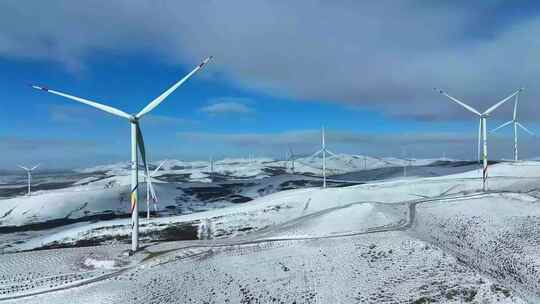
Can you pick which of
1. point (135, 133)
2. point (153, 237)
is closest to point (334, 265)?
point (135, 133)

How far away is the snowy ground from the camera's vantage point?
25328 mm

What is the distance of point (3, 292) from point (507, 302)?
29.2 meters

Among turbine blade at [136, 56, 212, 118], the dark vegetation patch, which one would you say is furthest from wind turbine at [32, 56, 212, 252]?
the dark vegetation patch

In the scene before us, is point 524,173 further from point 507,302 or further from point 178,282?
point 178,282

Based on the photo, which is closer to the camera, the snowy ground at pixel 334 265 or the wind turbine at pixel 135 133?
the snowy ground at pixel 334 265

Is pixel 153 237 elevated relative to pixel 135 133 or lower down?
lower down

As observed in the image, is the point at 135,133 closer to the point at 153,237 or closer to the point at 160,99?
the point at 160,99

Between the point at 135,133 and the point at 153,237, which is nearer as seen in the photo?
the point at 135,133

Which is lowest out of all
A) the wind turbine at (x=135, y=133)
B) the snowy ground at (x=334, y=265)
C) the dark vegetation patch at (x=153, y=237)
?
the dark vegetation patch at (x=153, y=237)

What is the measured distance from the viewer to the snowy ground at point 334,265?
83.1 ft

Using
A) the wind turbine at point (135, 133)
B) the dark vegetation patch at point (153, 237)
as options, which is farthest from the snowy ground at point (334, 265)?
the dark vegetation patch at point (153, 237)

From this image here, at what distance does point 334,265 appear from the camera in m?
30.3

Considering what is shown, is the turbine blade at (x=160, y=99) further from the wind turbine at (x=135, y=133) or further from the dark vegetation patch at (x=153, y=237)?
the dark vegetation patch at (x=153, y=237)

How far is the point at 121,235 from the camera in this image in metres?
55.2
